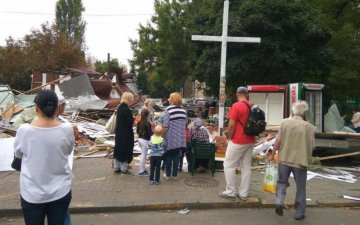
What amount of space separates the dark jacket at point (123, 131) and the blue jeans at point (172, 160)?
0.89m

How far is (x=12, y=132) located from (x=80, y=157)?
3058mm

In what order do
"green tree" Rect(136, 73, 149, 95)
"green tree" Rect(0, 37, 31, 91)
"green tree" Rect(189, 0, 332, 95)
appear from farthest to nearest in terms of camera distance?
"green tree" Rect(136, 73, 149, 95) → "green tree" Rect(0, 37, 31, 91) → "green tree" Rect(189, 0, 332, 95)

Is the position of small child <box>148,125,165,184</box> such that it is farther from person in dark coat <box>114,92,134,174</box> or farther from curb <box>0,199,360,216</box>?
curb <box>0,199,360,216</box>

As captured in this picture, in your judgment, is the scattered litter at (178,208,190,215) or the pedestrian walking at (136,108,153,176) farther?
the pedestrian walking at (136,108,153,176)

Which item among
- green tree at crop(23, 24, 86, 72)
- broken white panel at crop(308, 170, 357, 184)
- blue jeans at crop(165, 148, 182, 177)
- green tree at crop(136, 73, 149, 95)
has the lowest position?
broken white panel at crop(308, 170, 357, 184)

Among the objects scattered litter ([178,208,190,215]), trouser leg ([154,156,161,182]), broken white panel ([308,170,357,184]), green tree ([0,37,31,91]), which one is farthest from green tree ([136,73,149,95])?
scattered litter ([178,208,190,215])

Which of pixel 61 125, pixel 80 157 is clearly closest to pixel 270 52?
pixel 80 157

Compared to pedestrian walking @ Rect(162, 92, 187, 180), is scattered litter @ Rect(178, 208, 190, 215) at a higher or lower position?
lower

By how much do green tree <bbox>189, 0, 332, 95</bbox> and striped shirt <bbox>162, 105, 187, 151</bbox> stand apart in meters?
12.1

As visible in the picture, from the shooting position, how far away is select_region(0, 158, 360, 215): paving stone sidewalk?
659 centimetres

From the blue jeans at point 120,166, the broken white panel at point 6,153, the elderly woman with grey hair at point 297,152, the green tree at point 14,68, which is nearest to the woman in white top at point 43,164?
the elderly woman with grey hair at point 297,152

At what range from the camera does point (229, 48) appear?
20.4m

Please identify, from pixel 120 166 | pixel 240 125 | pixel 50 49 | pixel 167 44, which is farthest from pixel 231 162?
pixel 50 49

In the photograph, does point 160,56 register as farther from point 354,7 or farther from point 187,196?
point 187,196
